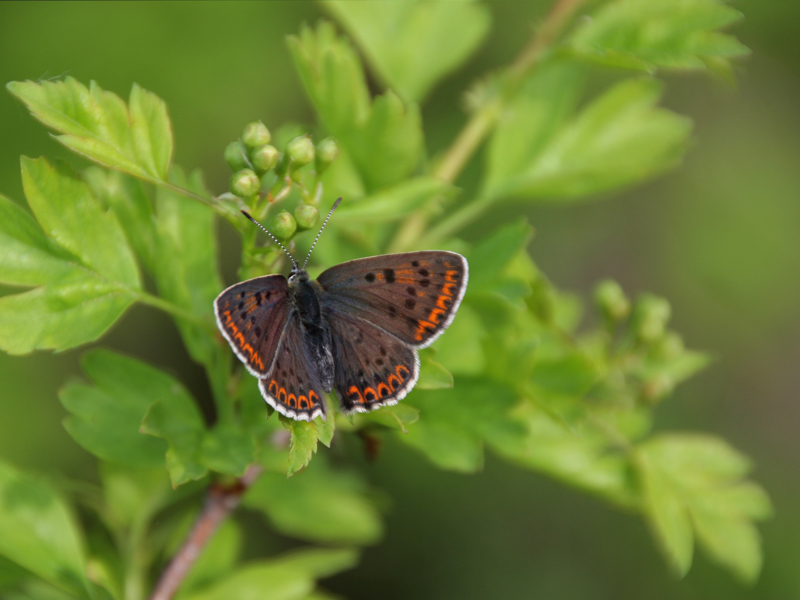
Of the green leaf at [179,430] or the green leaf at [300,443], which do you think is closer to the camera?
the green leaf at [300,443]

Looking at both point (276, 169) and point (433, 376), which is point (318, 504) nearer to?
point (433, 376)

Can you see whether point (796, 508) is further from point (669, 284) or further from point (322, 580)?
point (322, 580)

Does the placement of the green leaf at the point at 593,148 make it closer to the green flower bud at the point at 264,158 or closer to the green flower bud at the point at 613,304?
the green flower bud at the point at 613,304

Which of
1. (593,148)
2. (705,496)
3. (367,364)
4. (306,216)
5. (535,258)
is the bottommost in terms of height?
(535,258)

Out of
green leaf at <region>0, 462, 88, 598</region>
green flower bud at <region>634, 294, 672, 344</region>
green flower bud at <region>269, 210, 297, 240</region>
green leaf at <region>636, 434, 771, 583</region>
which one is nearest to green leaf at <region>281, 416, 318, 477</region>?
green flower bud at <region>269, 210, 297, 240</region>

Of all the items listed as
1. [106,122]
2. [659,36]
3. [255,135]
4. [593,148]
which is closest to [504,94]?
[593,148]

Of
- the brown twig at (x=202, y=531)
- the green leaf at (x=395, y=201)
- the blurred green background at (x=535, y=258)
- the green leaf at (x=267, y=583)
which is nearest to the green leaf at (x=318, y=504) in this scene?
the green leaf at (x=267, y=583)
